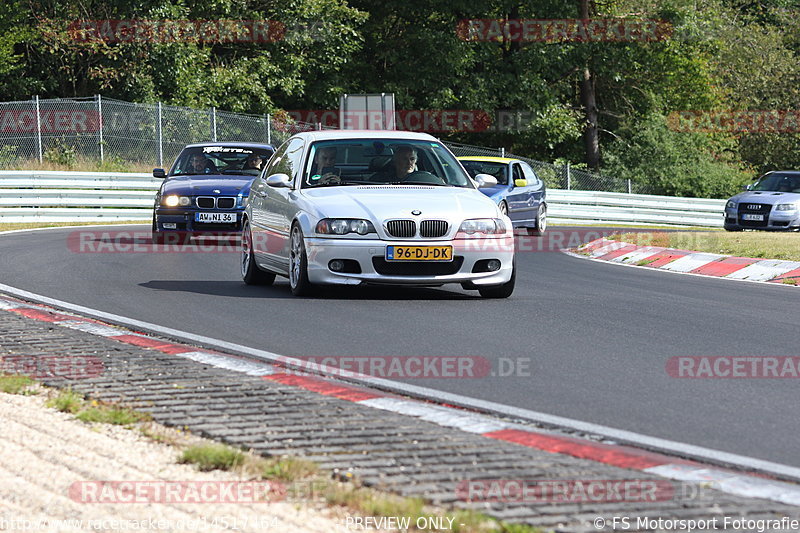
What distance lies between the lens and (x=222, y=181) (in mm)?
18828

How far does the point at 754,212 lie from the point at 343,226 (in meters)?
19.4

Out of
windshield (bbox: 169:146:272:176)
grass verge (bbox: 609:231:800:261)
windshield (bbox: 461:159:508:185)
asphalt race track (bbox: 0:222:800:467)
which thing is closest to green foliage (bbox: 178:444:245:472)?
asphalt race track (bbox: 0:222:800:467)

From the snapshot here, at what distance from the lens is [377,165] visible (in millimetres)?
12500

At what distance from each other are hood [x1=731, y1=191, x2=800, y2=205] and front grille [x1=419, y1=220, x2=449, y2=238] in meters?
18.9

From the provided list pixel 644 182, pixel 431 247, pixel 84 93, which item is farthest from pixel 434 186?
pixel 644 182

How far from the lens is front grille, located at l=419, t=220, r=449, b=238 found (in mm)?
11289

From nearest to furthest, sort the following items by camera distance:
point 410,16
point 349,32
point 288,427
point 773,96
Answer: point 288,427 < point 349,32 < point 410,16 < point 773,96

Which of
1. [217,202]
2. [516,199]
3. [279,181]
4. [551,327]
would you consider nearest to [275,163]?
[279,181]

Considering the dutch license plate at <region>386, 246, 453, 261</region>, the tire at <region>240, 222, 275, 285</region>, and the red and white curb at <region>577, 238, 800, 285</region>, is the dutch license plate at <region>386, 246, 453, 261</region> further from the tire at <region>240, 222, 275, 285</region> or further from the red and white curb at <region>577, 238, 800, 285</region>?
the red and white curb at <region>577, 238, 800, 285</region>

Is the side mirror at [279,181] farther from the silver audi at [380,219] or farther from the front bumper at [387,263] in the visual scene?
the front bumper at [387,263]

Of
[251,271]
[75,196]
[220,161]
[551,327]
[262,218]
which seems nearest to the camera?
[551,327]

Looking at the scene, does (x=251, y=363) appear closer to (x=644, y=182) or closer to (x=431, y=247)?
(x=431, y=247)

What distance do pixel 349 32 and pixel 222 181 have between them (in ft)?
79.1

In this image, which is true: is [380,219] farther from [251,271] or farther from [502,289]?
[251,271]
